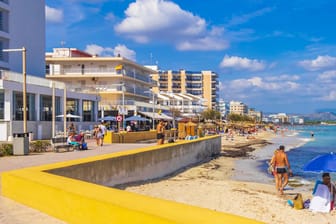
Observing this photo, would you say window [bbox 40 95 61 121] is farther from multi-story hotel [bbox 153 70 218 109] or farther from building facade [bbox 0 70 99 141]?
multi-story hotel [bbox 153 70 218 109]

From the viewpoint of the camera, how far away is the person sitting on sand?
1048cm

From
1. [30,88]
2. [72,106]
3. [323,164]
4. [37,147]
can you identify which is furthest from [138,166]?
[72,106]

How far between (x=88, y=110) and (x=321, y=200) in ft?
96.2

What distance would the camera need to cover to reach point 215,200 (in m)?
12.1

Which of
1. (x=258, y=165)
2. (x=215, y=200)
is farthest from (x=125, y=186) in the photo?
(x=258, y=165)

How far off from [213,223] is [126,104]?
152 ft

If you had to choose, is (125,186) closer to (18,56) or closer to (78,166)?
(78,166)

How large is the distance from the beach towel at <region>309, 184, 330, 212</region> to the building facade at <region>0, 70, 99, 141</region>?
16.8m

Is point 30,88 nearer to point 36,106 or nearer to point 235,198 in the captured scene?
point 36,106

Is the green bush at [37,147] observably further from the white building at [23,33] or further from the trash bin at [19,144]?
the white building at [23,33]

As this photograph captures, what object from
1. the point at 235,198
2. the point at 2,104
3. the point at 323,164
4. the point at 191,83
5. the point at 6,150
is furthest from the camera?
the point at 191,83

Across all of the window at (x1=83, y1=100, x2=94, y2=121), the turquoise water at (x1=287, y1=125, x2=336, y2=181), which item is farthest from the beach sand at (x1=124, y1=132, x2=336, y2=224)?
the window at (x1=83, y1=100, x2=94, y2=121)

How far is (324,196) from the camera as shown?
10.7 meters

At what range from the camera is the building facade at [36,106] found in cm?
2522
